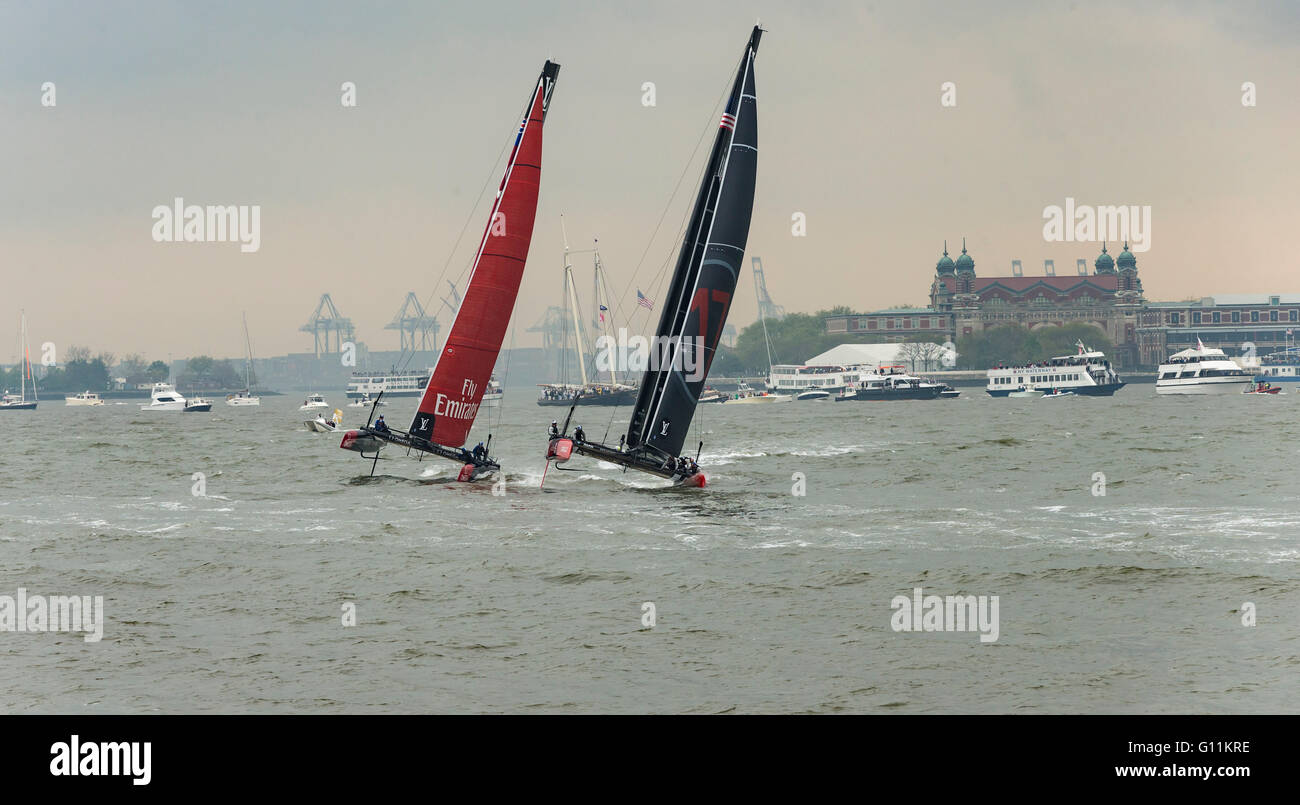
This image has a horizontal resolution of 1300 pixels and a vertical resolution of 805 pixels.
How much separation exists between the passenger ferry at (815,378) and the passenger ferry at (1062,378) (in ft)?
72.7

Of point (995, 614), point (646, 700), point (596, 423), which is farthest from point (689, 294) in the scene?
point (596, 423)

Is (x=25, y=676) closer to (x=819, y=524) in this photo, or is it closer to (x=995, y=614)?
(x=995, y=614)

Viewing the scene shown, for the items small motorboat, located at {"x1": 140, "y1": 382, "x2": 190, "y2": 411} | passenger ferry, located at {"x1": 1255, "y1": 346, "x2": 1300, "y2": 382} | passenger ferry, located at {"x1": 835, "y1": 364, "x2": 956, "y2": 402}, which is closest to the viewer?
passenger ferry, located at {"x1": 835, "y1": 364, "x2": 956, "y2": 402}

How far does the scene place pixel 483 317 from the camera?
33406mm

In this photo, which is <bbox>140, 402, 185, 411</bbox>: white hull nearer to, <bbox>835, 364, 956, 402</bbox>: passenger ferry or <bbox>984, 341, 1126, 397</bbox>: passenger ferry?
<bbox>835, 364, 956, 402</bbox>: passenger ferry

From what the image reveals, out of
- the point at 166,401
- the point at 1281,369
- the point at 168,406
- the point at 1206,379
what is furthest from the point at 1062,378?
the point at 166,401

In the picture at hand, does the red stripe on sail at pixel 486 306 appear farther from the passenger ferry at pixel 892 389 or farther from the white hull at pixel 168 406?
the white hull at pixel 168 406

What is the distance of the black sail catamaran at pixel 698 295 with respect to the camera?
3094 cm

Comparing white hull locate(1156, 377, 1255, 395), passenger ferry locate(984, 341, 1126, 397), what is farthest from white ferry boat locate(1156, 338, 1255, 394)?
passenger ferry locate(984, 341, 1126, 397)

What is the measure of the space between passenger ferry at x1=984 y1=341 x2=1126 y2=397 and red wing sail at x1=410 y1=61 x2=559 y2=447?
390 ft

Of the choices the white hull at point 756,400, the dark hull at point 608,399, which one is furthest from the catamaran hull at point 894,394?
the dark hull at point 608,399

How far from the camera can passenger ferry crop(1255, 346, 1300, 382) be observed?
17595cm

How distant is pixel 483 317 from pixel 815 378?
491ft
